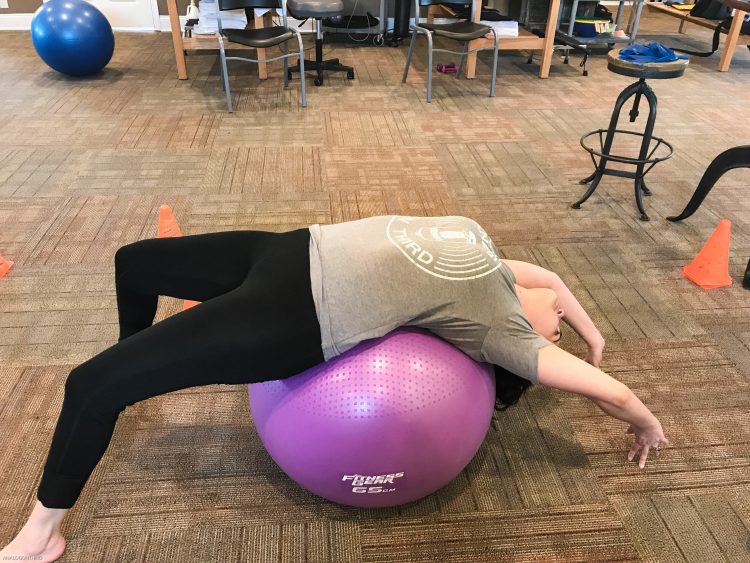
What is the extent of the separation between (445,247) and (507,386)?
409mm

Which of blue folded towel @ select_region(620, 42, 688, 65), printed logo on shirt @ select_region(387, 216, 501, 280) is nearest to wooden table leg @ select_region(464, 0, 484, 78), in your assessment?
blue folded towel @ select_region(620, 42, 688, 65)

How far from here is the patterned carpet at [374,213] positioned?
135 centimetres

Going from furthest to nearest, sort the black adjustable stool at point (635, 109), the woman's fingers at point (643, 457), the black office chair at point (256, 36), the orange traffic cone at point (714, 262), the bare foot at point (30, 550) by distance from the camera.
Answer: the black office chair at point (256, 36)
the black adjustable stool at point (635, 109)
the orange traffic cone at point (714, 262)
the woman's fingers at point (643, 457)
the bare foot at point (30, 550)

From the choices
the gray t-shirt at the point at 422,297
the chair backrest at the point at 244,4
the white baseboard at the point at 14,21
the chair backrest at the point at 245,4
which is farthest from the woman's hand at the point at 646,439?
the white baseboard at the point at 14,21

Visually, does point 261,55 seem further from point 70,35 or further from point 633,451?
point 633,451

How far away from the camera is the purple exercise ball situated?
3.75 ft

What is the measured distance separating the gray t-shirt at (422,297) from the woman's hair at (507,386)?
159 millimetres

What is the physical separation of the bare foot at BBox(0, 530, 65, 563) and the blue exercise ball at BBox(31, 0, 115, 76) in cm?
380

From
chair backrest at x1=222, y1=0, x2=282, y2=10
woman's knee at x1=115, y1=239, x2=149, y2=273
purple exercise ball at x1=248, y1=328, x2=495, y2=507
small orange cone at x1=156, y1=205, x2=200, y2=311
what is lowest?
small orange cone at x1=156, y1=205, x2=200, y2=311

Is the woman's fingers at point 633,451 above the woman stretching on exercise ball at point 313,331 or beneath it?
beneath

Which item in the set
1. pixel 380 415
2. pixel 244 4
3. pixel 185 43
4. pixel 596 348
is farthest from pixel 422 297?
pixel 185 43

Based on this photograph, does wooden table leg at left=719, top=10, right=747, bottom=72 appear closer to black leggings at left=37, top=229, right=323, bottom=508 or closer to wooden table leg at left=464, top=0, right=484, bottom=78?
wooden table leg at left=464, top=0, right=484, bottom=78

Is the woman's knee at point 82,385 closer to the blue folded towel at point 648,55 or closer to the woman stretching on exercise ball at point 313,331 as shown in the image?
the woman stretching on exercise ball at point 313,331

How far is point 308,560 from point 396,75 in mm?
3925
